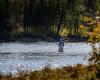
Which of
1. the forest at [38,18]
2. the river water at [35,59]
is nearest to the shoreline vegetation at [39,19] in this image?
the forest at [38,18]

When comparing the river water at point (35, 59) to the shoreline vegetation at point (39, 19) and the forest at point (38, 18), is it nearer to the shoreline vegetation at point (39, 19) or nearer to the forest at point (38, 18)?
the shoreline vegetation at point (39, 19)

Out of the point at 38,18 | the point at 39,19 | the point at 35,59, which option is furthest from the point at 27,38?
the point at 35,59

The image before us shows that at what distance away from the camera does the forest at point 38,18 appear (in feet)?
350

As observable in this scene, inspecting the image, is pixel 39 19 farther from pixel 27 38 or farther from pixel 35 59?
pixel 35 59

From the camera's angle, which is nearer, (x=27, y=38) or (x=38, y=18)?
(x=27, y=38)

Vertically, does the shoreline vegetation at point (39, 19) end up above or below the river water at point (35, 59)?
below

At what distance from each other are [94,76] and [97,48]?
87 cm

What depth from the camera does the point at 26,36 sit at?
4163 inches

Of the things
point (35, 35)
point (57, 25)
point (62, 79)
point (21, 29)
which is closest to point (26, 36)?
point (35, 35)

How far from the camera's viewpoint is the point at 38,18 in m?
122

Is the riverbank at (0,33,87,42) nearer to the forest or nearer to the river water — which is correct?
→ the forest

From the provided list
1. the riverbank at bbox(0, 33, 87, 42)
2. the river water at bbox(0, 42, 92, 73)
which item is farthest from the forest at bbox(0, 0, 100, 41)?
the river water at bbox(0, 42, 92, 73)

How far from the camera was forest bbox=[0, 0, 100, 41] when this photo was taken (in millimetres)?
106625

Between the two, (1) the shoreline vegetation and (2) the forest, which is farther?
(2) the forest
